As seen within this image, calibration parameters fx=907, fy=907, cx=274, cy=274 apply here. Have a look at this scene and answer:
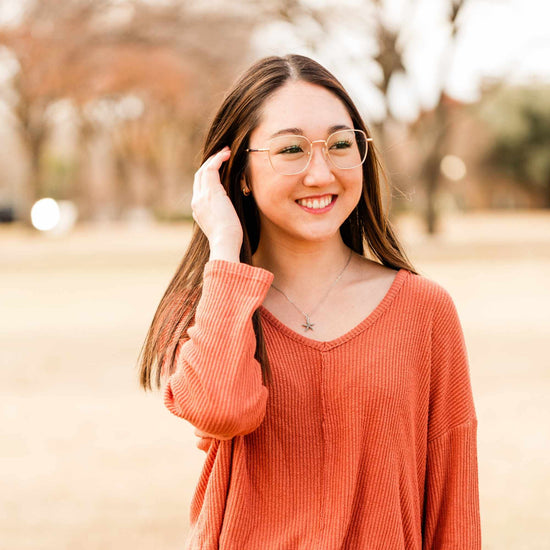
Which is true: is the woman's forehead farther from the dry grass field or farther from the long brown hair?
the dry grass field

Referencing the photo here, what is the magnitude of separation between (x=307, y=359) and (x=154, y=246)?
22495 millimetres

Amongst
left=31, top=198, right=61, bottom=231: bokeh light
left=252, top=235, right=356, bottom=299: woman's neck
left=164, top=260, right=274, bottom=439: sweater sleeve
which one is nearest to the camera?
left=164, top=260, right=274, bottom=439: sweater sleeve

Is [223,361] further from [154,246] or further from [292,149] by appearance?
[154,246]

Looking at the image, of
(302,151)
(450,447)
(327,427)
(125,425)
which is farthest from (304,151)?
(125,425)

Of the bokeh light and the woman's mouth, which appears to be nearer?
the woman's mouth

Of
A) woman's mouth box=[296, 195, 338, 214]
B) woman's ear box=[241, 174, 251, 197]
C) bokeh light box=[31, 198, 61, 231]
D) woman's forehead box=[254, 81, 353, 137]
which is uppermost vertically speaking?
woman's forehead box=[254, 81, 353, 137]

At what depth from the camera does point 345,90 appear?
1942 mm

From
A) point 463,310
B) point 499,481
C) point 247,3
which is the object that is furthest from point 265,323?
point 247,3

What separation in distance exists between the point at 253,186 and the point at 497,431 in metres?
4.15

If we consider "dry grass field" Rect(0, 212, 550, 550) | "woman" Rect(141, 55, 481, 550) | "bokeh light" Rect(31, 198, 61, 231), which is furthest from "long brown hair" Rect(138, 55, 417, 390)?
"bokeh light" Rect(31, 198, 61, 231)

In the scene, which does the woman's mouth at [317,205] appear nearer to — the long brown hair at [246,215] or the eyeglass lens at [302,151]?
the eyeglass lens at [302,151]

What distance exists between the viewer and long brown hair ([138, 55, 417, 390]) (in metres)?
1.90

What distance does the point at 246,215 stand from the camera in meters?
2.09

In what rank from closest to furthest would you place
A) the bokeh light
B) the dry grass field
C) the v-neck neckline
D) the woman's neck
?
the v-neck neckline → the woman's neck → the dry grass field → the bokeh light
